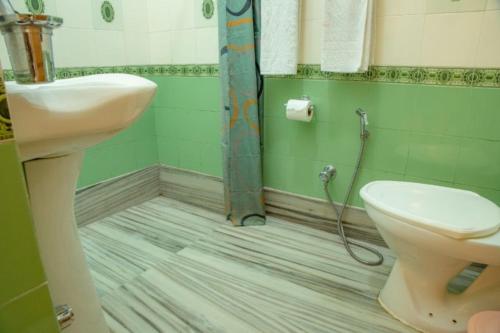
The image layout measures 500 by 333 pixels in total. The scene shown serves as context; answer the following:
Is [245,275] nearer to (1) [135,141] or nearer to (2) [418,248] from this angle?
(2) [418,248]

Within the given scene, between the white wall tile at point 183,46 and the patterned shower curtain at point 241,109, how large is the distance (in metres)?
0.31

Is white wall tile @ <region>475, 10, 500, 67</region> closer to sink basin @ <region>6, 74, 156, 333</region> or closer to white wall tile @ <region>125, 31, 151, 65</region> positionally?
sink basin @ <region>6, 74, 156, 333</region>

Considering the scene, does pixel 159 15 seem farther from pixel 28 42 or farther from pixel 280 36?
pixel 28 42

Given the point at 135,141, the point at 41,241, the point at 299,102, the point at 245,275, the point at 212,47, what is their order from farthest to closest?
1. the point at 135,141
2. the point at 212,47
3. the point at 299,102
4. the point at 245,275
5. the point at 41,241

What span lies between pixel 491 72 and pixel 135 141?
184 cm

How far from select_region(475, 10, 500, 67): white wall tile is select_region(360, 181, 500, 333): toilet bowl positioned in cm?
50

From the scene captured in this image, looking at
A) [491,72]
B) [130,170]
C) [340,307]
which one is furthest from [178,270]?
[491,72]

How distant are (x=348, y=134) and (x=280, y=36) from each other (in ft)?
1.82

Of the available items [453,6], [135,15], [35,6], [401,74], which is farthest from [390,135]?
[35,6]

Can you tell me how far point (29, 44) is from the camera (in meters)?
0.77

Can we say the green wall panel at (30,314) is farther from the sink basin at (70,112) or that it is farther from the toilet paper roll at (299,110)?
the toilet paper roll at (299,110)

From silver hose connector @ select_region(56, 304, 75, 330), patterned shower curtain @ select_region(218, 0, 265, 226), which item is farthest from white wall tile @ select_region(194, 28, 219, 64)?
silver hose connector @ select_region(56, 304, 75, 330)

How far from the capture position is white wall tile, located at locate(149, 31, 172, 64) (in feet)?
6.34

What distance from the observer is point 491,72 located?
3.91ft
